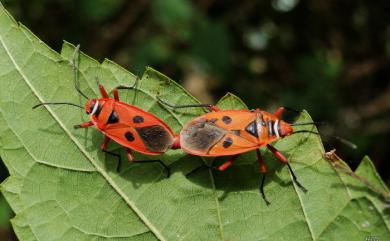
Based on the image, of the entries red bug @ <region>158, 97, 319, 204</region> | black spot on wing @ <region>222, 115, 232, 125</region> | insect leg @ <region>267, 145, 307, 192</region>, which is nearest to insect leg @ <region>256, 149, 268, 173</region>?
red bug @ <region>158, 97, 319, 204</region>

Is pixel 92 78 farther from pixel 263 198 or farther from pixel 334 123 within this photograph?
pixel 334 123

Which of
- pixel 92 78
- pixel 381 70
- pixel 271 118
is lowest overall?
pixel 381 70

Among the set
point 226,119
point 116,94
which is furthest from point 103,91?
point 226,119

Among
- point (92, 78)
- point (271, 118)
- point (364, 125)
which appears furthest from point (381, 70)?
point (92, 78)

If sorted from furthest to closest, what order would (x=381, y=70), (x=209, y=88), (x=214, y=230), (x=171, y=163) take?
(x=209, y=88) < (x=381, y=70) < (x=171, y=163) < (x=214, y=230)

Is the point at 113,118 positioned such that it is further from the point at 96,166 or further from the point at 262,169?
the point at 262,169

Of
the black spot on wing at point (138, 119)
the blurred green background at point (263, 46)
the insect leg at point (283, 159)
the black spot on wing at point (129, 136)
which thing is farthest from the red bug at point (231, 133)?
the blurred green background at point (263, 46)
